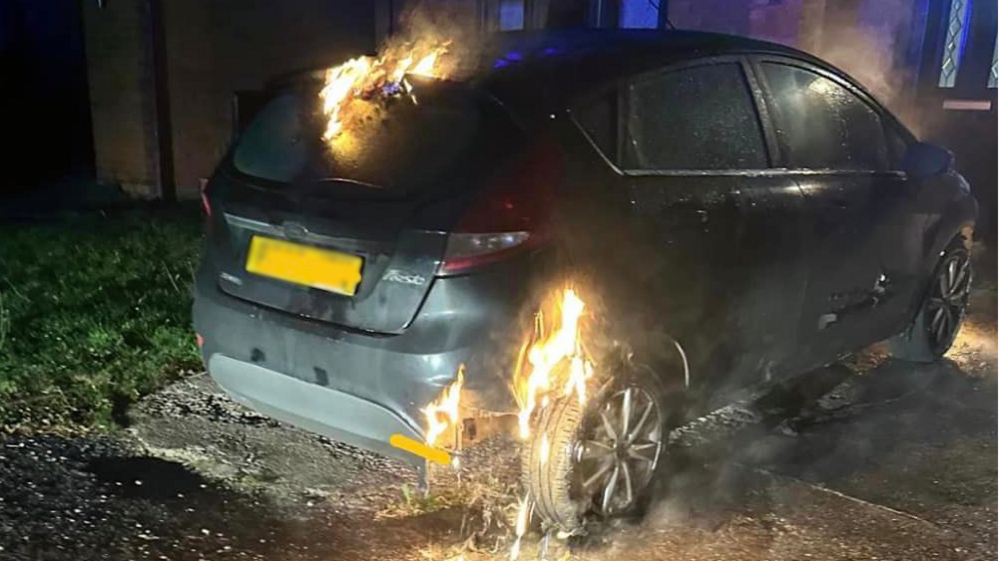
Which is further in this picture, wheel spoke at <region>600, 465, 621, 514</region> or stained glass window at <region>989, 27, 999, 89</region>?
stained glass window at <region>989, 27, 999, 89</region>

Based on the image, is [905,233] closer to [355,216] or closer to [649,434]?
[649,434]

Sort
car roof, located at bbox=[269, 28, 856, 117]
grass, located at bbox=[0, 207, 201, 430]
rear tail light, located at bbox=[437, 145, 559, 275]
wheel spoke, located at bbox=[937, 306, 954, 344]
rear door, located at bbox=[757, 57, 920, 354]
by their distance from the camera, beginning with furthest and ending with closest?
wheel spoke, located at bbox=[937, 306, 954, 344]
grass, located at bbox=[0, 207, 201, 430]
rear door, located at bbox=[757, 57, 920, 354]
car roof, located at bbox=[269, 28, 856, 117]
rear tail light, located at bbox=[437, 145, 559, 275]

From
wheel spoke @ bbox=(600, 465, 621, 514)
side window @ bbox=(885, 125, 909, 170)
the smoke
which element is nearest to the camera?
wheel spoke @ bbox=(600, 465, 621, 514)

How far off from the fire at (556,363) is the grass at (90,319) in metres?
2.11

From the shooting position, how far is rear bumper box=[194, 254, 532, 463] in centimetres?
294

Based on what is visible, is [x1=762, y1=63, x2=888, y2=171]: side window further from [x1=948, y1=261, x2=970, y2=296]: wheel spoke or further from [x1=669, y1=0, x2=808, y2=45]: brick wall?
[x1=669, y1=0, x2=808, y2=45]: brick wall

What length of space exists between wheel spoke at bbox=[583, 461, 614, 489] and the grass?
2.20 m

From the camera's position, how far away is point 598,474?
3.36 metres

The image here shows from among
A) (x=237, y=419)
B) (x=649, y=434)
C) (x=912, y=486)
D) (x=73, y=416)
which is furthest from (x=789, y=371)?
(x=73, y=416)

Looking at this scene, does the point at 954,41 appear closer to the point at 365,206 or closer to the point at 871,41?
the point at 871,41

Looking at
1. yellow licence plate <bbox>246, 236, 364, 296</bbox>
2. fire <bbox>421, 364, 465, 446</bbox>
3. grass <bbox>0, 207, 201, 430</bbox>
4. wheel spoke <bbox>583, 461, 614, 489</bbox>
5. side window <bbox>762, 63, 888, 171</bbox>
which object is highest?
side window <bbox>762, 63, 888, 171</bbox>

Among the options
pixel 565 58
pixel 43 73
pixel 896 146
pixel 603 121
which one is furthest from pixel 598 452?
pixel 43 73

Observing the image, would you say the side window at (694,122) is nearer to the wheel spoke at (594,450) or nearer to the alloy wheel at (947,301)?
the wheel spoke at (594,450)

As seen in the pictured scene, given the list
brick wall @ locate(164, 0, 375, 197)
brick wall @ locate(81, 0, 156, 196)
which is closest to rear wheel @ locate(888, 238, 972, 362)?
brick wall @ locate(164, 0, 375, 197)
